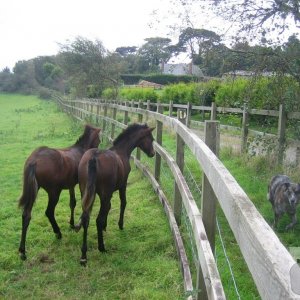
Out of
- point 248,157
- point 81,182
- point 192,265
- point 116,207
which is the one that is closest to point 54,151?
point 81,182

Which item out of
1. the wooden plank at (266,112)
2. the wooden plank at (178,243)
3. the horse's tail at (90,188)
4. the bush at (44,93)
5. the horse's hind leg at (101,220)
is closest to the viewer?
the wooden plank at (178,243)

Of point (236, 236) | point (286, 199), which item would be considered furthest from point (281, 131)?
point (236, 236)

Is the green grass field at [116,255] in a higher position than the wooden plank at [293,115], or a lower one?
lower

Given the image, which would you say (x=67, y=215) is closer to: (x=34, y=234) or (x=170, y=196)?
(x=34, y=234)

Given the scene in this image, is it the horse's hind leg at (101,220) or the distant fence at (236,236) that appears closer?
the distant fence at (236,236)

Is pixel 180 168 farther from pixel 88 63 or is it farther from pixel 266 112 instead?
pixel 88 63

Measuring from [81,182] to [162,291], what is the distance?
A: 5.77 ft

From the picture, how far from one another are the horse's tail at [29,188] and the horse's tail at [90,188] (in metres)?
0.68

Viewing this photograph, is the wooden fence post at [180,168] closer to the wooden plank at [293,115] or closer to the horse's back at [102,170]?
the horse's back at [102,170]

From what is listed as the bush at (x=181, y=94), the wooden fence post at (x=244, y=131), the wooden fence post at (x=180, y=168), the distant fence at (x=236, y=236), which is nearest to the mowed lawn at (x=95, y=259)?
the wooden fence post at (x=180, y=168)

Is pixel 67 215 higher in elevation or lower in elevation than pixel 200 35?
lower

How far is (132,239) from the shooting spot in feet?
18.0

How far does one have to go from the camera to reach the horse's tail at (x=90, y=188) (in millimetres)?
4664

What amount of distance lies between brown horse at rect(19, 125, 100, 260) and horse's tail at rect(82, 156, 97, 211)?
0.69 meters
